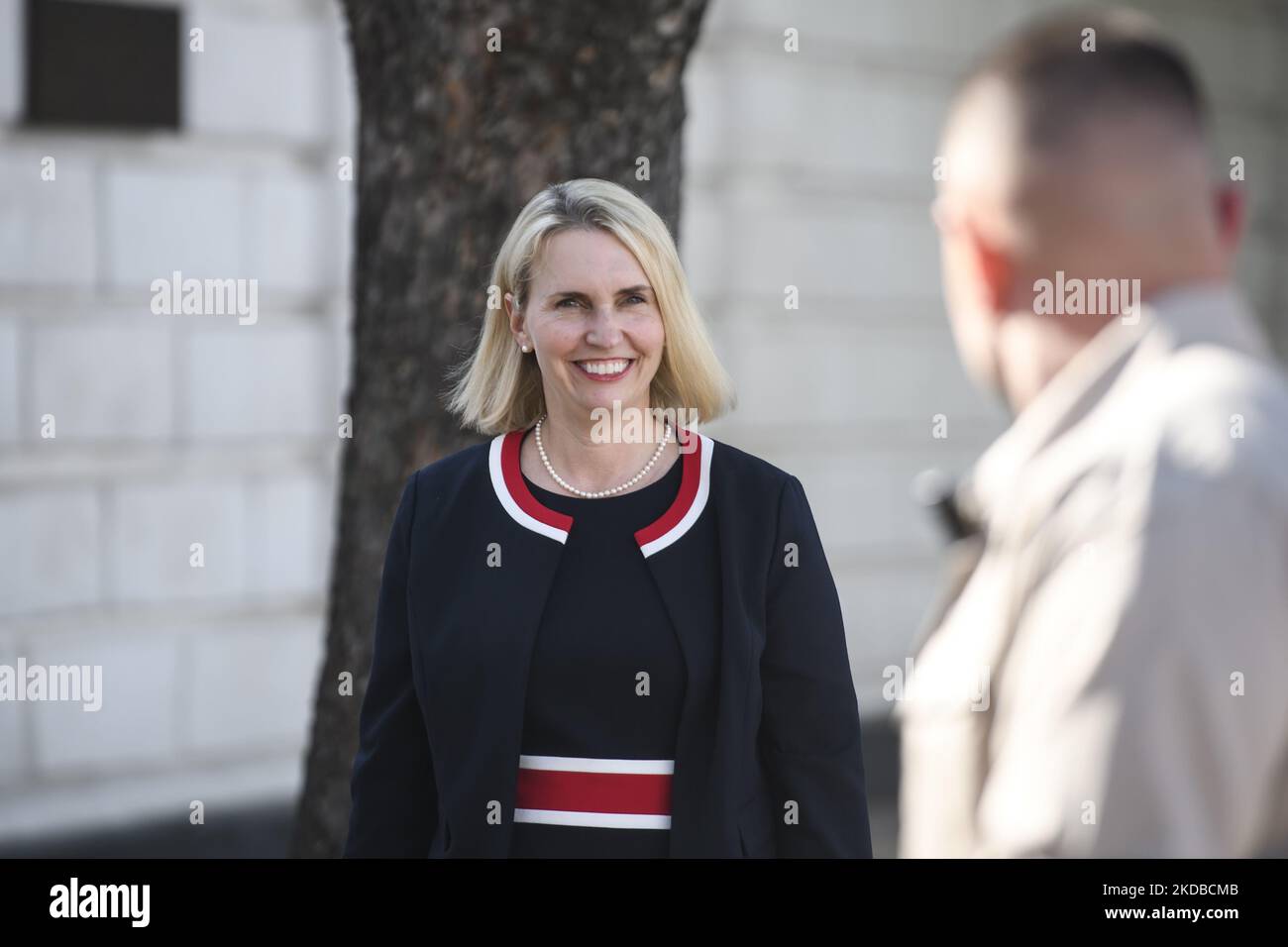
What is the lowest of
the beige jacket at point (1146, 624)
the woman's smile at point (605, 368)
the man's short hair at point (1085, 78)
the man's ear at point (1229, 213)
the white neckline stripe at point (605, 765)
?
the white neckline stripe at point (605, 765)

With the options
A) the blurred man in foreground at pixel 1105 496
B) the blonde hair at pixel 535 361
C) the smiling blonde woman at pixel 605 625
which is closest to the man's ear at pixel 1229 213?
the blurred man in foreground at pixel 1105 496

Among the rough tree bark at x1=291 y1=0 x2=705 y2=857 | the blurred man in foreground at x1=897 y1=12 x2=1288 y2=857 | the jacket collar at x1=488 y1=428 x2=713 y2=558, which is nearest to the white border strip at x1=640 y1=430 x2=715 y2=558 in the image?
the jacket collar at x1=488 y1=428 x2=713 y2=558

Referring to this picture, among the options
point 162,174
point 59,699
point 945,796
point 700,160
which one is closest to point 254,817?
point 59,699

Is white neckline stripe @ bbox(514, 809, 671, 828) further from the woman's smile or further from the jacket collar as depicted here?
the woman's smile

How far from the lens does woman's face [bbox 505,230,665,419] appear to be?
92.0 inches

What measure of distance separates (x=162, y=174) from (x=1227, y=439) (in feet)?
17.4

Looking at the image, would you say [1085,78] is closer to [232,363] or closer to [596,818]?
[596,818]

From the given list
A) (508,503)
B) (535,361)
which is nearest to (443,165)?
(535,361)

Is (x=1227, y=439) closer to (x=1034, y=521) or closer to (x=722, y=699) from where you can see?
(x=1034, y=521)

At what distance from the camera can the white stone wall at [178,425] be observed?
217 inches

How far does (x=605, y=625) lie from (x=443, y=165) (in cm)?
132

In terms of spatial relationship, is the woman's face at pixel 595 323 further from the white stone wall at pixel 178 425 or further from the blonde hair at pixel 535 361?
the white stone wall at pixel 178 425

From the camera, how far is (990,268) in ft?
4.46
